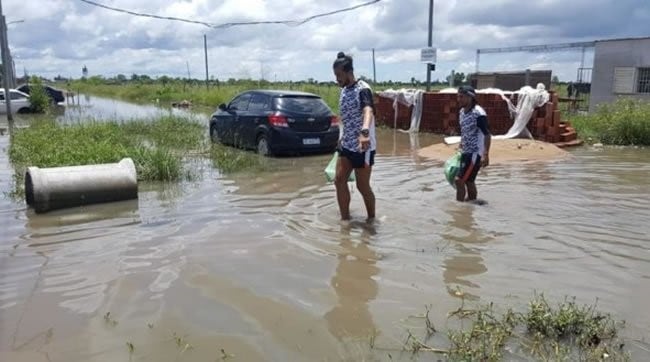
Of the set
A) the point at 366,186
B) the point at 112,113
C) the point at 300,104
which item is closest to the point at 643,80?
the point at 300,104

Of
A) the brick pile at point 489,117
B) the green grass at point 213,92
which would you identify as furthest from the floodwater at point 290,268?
the green grass at point 213,92

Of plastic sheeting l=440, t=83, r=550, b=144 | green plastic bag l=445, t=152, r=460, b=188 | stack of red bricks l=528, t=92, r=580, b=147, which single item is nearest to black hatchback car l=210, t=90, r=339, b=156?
plastic sheeting l=440, t=83, r=550, b=144

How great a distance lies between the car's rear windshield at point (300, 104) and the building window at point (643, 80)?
553 inches

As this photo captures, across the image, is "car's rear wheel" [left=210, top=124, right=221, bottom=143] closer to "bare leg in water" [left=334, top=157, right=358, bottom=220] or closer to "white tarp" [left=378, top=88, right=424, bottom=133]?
"white tarp" [left=378, top=88, right=424, bottom=133]

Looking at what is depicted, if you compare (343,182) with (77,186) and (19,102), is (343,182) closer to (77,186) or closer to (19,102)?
(77,186)

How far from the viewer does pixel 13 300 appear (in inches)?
156

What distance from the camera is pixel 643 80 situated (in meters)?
19.9

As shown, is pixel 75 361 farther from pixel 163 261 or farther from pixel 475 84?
pixel 475 84

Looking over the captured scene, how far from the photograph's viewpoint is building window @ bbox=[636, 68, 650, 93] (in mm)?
19656

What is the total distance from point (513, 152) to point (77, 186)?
341 inches

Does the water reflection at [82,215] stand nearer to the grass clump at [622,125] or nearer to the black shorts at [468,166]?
Answer: the black shorts at [468,166]

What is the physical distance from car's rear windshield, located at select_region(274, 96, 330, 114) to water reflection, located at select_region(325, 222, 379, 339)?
5.76m

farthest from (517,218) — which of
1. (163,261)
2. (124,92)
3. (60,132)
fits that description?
(124,92)

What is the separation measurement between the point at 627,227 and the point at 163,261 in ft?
15.3
